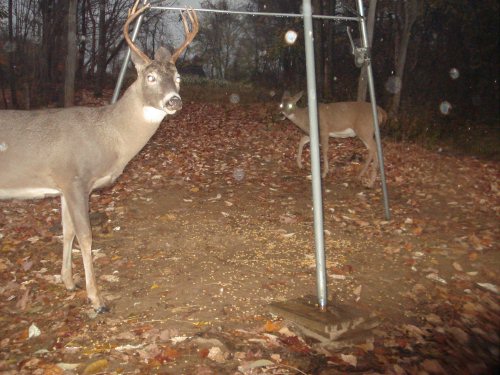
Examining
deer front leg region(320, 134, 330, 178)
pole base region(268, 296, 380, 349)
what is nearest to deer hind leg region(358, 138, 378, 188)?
deer front leg region(320, 134, 330, 178)

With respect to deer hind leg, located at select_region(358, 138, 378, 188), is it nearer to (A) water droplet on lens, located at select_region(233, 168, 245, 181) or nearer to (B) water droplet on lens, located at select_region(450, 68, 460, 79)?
(A) water droplet on lens, located at select_region(233, 168, 245, 181)

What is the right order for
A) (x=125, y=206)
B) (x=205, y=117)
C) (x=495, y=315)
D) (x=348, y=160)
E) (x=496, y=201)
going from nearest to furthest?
(x=495, y=315), (x=125, y=206), (x=496, y=201), (x=348, y=160), (x=205, y=117)

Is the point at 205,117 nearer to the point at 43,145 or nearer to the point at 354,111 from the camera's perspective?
the point at 354,111

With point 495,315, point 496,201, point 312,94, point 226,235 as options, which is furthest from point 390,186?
point 312,94

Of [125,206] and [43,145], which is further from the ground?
[43,145]

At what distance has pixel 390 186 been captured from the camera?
8.30 metres

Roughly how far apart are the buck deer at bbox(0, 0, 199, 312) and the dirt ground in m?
0.51

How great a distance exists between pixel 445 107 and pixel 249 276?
1450 cm

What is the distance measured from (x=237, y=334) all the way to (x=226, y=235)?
2193 mm

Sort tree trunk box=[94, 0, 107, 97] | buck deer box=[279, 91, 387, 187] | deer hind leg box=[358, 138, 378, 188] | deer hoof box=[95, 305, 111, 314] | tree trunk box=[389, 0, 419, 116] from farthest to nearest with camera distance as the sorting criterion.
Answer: tree trunk box=[94, 0, 107, 97] < tree trunk box=[389, 0, 419, 116] < buck deer box=[279, 91, 387, 187] < deer hind leg box=[358, 138, 378, 188] < deer hoof box=[95, 305, 111, 314]

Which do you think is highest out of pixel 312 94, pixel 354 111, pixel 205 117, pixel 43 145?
pixel 312 94

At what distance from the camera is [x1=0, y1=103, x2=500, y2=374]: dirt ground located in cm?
334

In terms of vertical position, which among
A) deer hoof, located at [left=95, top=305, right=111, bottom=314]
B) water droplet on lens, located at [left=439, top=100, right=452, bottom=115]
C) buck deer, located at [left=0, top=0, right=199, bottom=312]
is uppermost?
buck deer, located at [left=0, top=0, right=199, bottom=312]

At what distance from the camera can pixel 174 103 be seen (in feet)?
13.5
